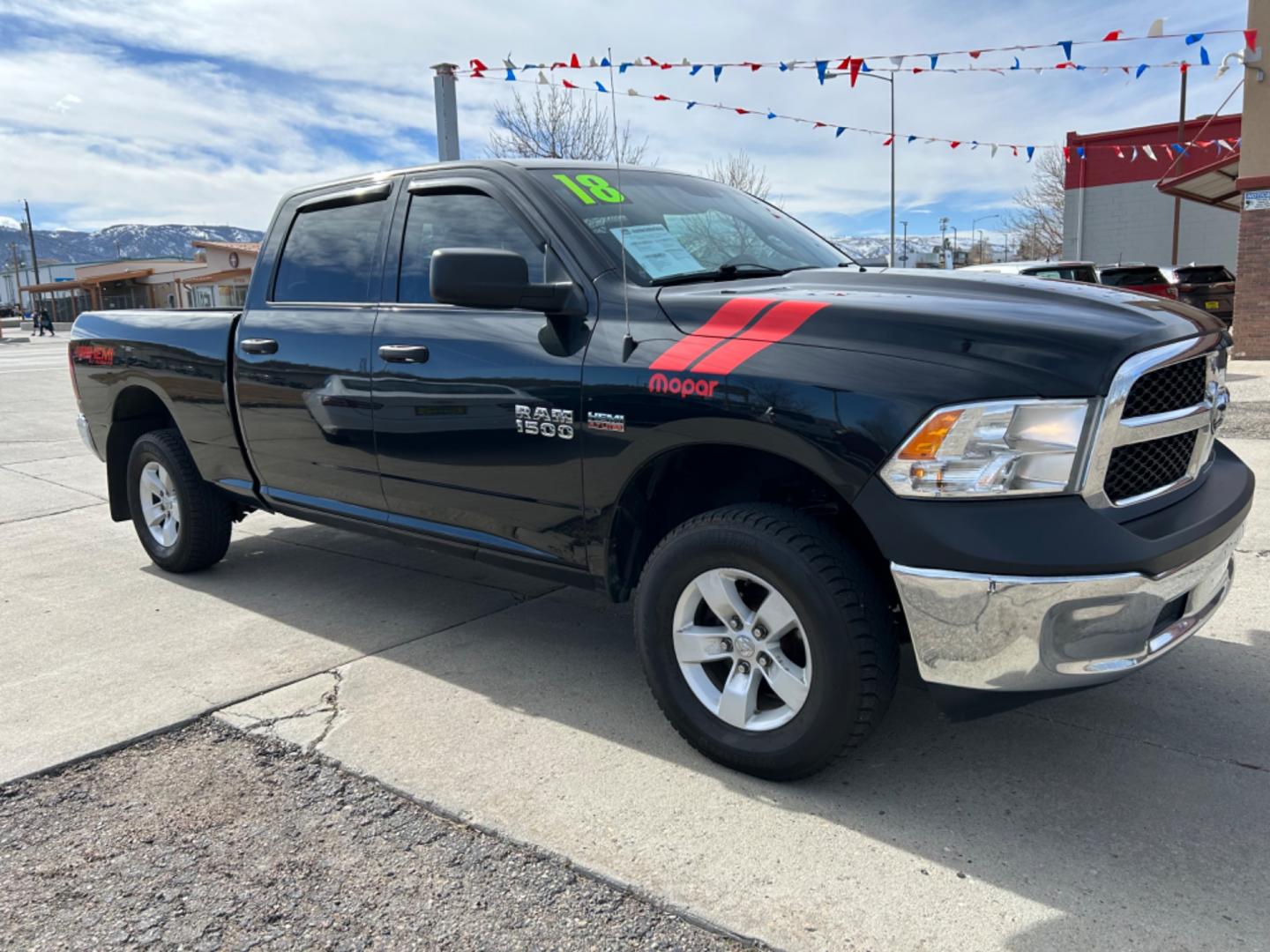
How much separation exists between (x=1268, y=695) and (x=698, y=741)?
201 centimetres

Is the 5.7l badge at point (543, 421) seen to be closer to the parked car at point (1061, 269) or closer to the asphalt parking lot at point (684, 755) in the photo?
the asphalt parking lot at point (684, 755)

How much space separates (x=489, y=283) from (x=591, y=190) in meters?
0.73

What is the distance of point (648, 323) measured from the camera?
301 centimetres

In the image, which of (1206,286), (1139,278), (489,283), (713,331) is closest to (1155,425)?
(713,331)

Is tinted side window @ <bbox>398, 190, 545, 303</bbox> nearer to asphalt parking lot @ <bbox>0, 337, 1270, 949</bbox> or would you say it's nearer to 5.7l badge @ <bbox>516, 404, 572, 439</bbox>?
5.7l badge @ <bbox>516, 404, 572, 439</bbox>

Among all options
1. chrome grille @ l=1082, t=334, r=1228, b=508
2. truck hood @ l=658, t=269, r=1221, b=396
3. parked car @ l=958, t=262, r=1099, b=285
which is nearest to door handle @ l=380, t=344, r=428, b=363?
truck hood @ l=658, t=269, r=1221, b=396

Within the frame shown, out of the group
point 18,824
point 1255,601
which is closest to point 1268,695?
point 1255,601

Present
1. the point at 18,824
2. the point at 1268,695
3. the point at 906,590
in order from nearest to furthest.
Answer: the point at 906,590 < the point at 18,824 < the point at 1268,695

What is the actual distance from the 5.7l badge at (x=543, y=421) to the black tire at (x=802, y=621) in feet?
1.67

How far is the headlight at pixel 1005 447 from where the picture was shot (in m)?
2.38

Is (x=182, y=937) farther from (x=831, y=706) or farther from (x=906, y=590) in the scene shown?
(x=906, y=590)

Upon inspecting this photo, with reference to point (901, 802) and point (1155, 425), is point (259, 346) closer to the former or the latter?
point (901, 802)

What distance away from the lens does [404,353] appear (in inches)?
143

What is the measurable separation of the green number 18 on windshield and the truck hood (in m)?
0.58
